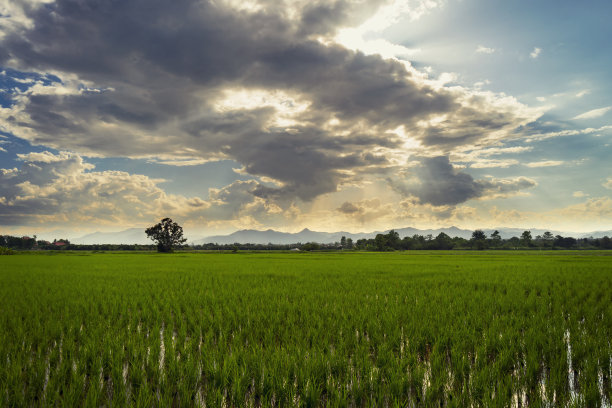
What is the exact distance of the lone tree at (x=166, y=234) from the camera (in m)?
81.8

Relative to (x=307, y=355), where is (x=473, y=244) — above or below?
below

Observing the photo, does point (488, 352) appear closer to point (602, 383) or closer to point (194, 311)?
point (602, 383)

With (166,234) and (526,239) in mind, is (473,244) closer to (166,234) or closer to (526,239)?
(526,239)

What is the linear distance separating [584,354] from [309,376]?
4089mm

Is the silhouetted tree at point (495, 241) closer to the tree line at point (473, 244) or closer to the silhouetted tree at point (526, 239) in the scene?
the tree line at point (473, 244)

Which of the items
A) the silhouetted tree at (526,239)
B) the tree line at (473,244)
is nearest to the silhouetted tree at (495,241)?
the tree line at (473,244)

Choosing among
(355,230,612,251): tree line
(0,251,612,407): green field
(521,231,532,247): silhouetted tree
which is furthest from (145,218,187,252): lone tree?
(521,231,532,247): silhouetted tree

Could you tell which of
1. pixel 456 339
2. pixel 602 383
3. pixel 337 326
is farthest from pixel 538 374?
pixel 337 326

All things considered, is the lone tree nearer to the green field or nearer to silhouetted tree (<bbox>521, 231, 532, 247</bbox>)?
the green field

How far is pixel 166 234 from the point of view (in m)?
86.3

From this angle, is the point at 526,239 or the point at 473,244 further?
the point at 526,239

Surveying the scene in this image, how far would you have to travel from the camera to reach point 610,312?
6984mm

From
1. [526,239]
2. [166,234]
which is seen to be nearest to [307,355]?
[166,234]

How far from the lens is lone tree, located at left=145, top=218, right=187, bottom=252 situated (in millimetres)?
81750
